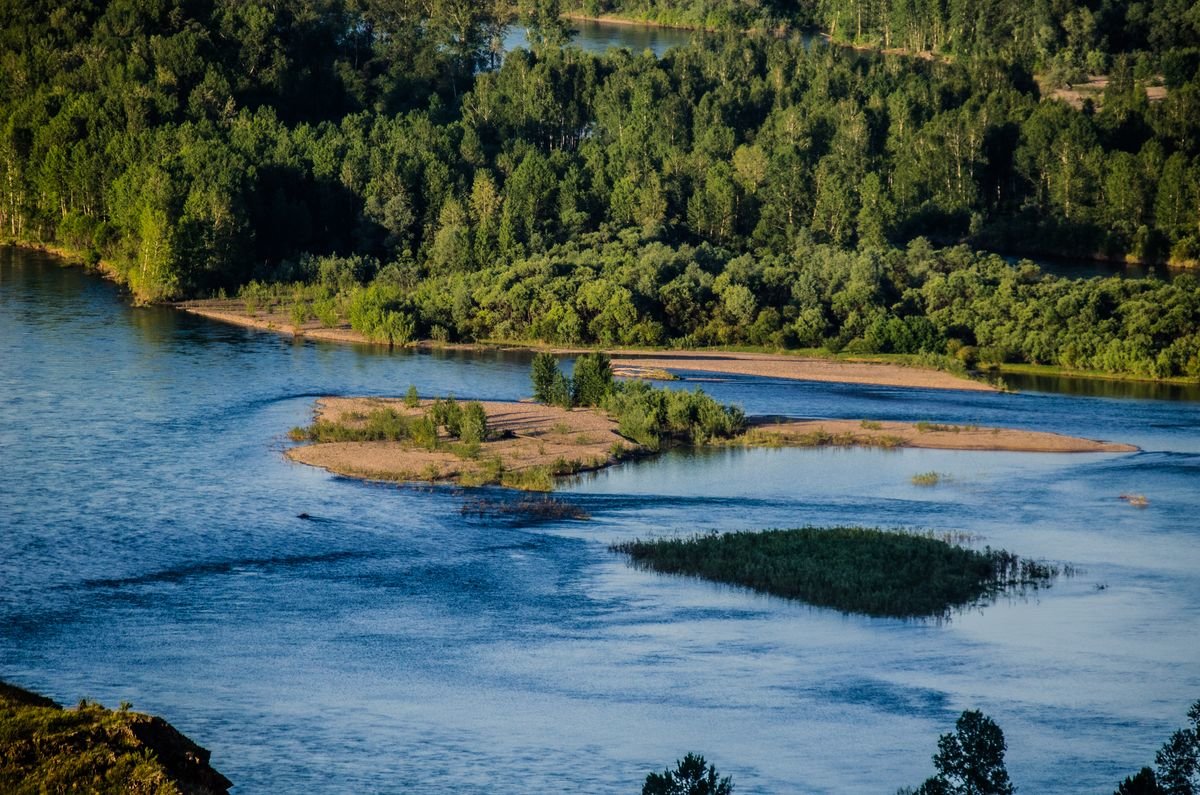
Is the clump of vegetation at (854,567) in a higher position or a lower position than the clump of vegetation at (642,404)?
lower

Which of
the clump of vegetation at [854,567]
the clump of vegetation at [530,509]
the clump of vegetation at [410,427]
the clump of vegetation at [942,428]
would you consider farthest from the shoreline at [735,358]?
the clump of vegetation at [854,567]

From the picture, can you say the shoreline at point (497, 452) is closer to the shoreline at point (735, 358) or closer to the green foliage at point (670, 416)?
the green foliage at point (670, 416)

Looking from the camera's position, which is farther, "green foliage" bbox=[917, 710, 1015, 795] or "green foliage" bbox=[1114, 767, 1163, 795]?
"green foliage" bbox=[917, 710, 1015, 795]

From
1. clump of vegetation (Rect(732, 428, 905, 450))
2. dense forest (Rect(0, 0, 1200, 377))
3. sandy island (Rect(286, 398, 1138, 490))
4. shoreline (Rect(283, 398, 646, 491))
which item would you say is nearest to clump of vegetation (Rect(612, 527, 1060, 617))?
shoreline (Rect(283, 398, 646, 491))

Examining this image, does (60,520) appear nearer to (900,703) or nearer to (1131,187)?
(900,703)

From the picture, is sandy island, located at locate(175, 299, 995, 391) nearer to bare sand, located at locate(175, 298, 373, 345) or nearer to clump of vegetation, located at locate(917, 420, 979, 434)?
bare sand, located at locate(175, 298, 373, 345)
